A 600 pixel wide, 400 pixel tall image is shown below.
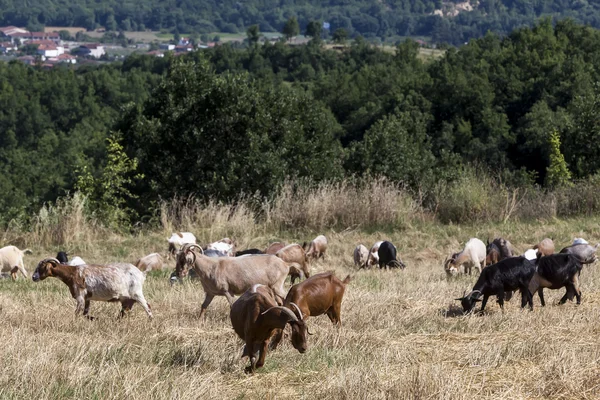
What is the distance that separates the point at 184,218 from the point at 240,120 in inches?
400

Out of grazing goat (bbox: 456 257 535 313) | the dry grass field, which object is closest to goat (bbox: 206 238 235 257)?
the dry grass field

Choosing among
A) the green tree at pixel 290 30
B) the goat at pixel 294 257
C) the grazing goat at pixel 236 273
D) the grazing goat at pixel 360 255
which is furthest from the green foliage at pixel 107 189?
the green tree at pixel 290 30

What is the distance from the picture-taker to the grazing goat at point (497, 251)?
49.3 ft

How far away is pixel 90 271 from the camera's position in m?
10.4

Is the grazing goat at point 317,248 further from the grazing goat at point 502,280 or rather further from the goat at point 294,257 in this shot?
the grazing goat at point 502,280

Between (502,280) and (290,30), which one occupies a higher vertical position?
(502,280)

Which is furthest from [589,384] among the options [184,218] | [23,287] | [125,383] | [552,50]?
[552,50]

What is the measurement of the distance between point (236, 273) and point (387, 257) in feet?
20.7

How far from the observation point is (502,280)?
1058 centimetres

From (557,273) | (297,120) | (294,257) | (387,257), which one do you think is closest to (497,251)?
(387,257)

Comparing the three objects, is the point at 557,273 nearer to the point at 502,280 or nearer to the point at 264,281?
the point at 502,280

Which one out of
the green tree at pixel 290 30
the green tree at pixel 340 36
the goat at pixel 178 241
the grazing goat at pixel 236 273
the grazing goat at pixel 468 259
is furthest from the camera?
the green tree at pixel 290 30

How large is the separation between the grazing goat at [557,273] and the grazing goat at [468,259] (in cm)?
339

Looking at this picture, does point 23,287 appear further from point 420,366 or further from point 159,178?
point 159,178
